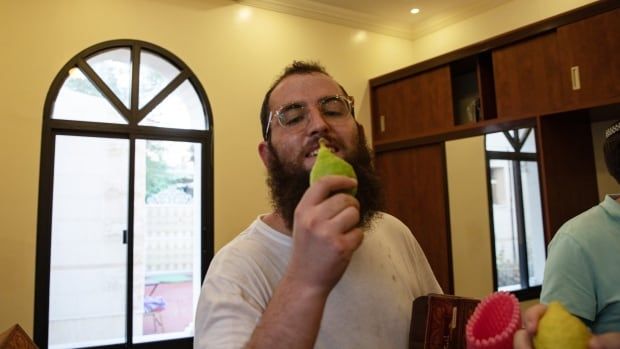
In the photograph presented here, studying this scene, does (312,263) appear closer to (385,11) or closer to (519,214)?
(519,214)

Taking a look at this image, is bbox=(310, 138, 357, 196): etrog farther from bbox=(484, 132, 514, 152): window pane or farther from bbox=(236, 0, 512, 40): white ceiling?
bbox=(236, 0, 512, 40): white ceiling

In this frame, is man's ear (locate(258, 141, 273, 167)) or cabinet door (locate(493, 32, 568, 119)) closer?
man's ear (locate(258, 141, 273, 167))

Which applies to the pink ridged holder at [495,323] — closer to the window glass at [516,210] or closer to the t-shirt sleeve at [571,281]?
the t-shirt sleeve at [571,281]

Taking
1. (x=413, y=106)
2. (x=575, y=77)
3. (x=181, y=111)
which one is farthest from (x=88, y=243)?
(x=575, y=77)

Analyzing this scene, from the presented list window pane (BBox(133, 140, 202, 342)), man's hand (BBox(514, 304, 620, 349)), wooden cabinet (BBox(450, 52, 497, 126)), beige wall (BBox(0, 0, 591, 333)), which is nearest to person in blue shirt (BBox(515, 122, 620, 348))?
man's hand (BBox(514, 304, 620, 349))

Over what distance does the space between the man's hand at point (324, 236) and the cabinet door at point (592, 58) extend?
278cm

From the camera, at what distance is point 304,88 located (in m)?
1.03

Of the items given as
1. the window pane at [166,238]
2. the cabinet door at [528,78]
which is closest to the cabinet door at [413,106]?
the cabinet door at [528,78]

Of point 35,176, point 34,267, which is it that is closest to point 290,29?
point 35,176

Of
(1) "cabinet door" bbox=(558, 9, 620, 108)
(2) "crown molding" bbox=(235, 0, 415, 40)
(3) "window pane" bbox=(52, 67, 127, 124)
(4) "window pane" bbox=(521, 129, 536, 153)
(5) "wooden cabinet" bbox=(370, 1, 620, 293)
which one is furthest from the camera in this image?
(2) "crown molding" bbox=(235, 0, 415, 40)

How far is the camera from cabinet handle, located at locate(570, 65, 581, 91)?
2.81m

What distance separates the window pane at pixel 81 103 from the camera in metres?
3.24

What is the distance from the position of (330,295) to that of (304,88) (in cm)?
50

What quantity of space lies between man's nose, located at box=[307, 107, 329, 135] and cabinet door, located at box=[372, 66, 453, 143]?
299cm
